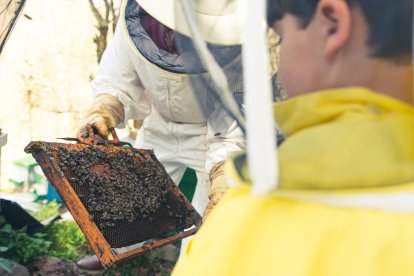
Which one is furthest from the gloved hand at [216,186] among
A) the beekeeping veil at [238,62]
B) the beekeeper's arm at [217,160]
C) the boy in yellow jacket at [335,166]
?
the boy in yellow jacket at [335,166]

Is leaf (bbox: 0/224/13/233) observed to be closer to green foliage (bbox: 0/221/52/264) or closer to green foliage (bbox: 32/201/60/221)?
green foliage (bbox: 0/221/52/264)

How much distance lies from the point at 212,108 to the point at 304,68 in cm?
24

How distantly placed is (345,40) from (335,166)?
6.2 inches

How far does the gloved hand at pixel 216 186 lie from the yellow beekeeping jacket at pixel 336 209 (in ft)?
3.93

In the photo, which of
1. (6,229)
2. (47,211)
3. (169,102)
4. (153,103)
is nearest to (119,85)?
(153,103)

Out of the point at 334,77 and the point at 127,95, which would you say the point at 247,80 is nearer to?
the point at 334,77

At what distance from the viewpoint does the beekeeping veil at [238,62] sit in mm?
513

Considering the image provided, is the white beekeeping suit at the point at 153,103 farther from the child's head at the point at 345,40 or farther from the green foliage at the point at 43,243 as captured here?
the child's head at the point at 345,40

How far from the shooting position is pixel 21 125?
20.9 ft

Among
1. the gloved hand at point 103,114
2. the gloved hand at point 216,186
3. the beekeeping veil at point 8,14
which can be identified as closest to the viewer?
the gloved hand at point 216,186

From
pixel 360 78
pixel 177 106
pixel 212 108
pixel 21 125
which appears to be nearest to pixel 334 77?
pixel 360 78

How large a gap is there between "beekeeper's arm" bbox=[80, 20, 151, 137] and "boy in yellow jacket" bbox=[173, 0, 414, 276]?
6.32 ft

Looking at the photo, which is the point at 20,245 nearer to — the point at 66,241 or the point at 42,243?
the point at 42,243

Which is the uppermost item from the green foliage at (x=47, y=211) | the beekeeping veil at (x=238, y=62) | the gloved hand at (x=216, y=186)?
the beekeeping veil at (x=238, y=62)
